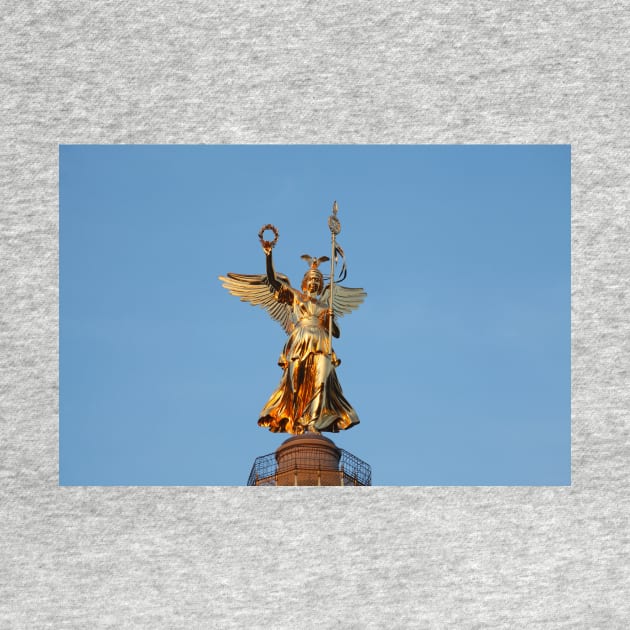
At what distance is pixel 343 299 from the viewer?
92.5 feet

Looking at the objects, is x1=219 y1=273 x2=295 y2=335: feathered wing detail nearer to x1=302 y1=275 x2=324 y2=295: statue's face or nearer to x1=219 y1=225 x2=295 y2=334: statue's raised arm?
x1=219 y1=225 x2=295 y2=334: statue's raised arm

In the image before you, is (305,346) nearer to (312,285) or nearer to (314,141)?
(312,285)

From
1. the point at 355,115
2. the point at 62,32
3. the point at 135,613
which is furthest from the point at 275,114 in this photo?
the point at 135,613

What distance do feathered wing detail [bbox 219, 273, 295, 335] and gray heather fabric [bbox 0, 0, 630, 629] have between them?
573 cm

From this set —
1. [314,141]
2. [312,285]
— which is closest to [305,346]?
[312,285]

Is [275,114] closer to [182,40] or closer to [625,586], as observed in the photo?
[182,40]

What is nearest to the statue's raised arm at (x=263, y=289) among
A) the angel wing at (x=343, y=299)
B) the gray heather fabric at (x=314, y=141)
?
the angel wing at (x=343, y=299)

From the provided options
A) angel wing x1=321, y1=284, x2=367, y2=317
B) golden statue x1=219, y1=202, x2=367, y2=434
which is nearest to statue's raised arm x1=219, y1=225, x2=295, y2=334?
golden statue x1=219, y1=202, x2=367, y2=434

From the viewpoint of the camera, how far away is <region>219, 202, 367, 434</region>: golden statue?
27.6 m

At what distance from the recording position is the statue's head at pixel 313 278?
91.9ft

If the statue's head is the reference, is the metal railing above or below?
below

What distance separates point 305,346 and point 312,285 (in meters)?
0.86

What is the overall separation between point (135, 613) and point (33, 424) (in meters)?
2.32

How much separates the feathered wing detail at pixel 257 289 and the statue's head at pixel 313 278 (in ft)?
0.82
